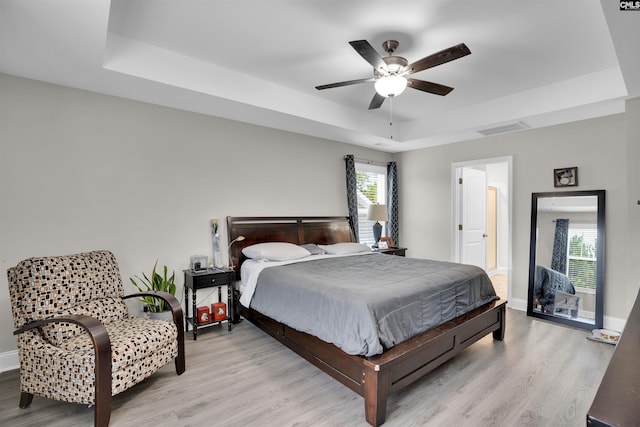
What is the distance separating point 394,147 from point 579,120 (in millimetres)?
2603

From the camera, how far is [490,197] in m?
6.84

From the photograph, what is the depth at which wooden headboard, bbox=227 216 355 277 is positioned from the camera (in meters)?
4.11

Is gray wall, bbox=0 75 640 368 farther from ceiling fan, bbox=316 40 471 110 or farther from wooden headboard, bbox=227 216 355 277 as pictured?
ceiling fan, bbox=316 40 471 110

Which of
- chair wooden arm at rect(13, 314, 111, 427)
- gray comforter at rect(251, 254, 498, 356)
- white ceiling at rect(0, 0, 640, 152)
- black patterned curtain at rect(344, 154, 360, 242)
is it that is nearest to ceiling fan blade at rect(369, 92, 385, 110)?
white ceiling at rect(0, 0, 640, 152)

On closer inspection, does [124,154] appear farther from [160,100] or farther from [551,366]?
[551,366]

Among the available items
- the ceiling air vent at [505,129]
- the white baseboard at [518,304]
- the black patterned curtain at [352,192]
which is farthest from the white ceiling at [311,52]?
the white baseboard at [518,304]

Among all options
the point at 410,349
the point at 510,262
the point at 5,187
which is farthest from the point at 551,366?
the point at 5,187

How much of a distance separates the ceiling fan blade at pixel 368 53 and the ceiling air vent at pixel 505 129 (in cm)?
252

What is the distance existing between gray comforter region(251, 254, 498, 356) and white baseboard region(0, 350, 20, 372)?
2106mm

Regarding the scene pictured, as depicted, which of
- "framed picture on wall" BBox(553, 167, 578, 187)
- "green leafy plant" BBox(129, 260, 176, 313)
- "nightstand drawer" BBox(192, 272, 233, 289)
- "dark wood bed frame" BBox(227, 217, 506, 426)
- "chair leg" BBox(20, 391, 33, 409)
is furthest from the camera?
"framed picture on wall" BBox(553, 167, 578, 187)

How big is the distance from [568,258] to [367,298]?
11.0 feet

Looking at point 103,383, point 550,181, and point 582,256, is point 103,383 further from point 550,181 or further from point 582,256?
point 550,181

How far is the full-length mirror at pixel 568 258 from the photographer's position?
3.81m

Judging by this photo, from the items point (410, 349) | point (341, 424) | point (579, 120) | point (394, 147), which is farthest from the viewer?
point (394, 147)
